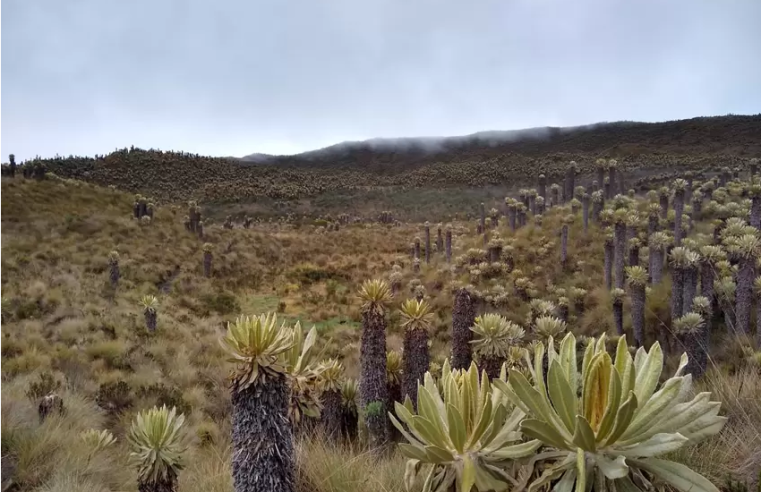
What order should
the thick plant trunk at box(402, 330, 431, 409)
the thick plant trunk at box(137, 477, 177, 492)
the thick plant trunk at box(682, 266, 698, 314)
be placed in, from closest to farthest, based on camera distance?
the thick plant trunk at box(137, 477, 177, 492) → the thick plant trunk at box(402, 330, 431, 409) → the thick plant trunk at box(682, 266, 698, 314)

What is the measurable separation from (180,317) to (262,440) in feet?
37.6

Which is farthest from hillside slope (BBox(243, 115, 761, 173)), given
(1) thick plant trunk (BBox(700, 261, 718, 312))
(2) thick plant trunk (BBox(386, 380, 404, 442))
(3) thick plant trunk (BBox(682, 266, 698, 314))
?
(2) thick plant trunk (BBox(386, 380, 404, 442))

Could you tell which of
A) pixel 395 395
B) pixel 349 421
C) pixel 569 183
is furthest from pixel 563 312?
pixel 569 183

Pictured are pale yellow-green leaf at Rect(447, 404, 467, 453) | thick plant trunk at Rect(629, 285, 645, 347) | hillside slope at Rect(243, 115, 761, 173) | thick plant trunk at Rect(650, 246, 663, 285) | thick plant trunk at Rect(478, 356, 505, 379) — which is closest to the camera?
pale yellow-green leaf at Rect(447, 404, 467, 453)

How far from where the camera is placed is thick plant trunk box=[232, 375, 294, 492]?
2252 mm

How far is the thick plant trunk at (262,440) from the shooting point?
7.39 ft

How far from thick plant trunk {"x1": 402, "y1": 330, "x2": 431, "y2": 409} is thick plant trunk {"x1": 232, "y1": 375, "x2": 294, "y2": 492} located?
1962 mm

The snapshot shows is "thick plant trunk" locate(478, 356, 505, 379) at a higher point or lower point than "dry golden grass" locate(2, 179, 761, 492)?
higher

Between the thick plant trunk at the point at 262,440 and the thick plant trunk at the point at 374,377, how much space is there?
1.38m

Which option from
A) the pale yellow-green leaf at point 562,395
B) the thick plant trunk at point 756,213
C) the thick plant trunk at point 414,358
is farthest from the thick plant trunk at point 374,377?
the thick plant trunk at point 756,213

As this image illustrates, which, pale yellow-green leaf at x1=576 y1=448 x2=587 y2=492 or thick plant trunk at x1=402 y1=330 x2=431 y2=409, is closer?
pale yellow-green leaf at x1=576 y1=448 x2=587 y2=492

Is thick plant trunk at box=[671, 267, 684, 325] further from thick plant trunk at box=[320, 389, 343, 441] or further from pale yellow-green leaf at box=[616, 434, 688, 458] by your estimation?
pale yellow-green leaf at box=[616, 434, 688, 458]

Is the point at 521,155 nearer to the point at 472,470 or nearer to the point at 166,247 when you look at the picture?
the point at 166,247

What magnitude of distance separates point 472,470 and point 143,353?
30.6ft
